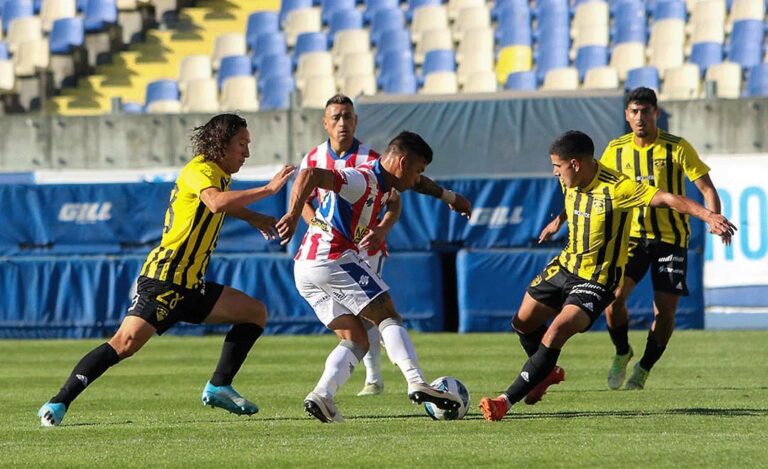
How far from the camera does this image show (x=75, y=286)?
19016 millimetres

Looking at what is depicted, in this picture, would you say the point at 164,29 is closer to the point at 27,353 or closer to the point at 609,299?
the point at 27,353

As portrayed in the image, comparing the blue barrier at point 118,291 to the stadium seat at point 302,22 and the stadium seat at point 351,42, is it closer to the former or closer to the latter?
the stadium seat at point 351,42

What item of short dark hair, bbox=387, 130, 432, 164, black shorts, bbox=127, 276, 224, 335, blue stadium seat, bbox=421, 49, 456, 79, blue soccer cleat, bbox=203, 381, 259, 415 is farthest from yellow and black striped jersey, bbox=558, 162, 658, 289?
blue stadium seat, bbox=421, 49, 456, 79

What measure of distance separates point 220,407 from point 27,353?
7.35 m

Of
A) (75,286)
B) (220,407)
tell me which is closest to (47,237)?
(75,286)

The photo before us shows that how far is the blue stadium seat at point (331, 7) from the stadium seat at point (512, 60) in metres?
3.55

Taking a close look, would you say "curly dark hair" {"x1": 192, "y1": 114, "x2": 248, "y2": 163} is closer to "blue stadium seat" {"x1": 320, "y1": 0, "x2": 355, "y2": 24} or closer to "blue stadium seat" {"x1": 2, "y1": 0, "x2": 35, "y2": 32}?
"blue stadium seat" {"x1": 320, "y1": 0, "x2": 355, "y2": 24}

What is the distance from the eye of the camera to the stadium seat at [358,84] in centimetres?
2480

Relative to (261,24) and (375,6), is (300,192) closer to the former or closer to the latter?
(375,6)

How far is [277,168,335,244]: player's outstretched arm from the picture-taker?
26.7 ft

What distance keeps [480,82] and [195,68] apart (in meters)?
5.38

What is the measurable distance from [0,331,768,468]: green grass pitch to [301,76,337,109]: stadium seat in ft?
32.6

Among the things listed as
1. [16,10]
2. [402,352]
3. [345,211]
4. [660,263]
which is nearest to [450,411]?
[402,352]

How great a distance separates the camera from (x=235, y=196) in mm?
8680
